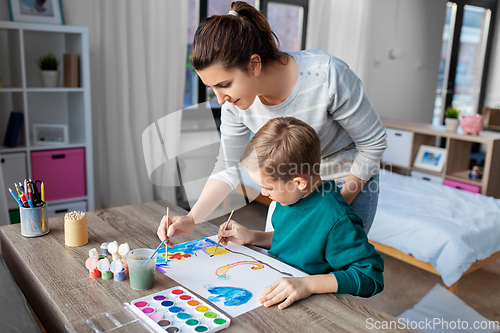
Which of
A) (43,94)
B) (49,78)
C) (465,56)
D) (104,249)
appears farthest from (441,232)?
(465,56)

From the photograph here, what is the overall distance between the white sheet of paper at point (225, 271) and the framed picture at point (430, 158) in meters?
2.84

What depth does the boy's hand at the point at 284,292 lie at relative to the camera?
2.79 ft

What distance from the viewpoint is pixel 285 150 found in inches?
38.3

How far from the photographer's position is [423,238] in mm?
2127

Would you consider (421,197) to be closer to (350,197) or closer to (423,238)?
(423,238)

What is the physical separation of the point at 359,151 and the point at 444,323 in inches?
44.7

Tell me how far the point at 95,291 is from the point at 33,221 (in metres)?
0.40

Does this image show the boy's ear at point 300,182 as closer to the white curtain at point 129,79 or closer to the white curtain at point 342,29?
the white curtain at point 129,79

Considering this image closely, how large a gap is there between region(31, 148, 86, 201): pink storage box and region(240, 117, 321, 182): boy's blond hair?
1916mm

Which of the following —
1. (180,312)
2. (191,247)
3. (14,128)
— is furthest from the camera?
(14,128)

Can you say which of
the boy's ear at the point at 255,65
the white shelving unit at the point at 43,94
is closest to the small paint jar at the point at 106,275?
the boy's ear at the point at 255,65

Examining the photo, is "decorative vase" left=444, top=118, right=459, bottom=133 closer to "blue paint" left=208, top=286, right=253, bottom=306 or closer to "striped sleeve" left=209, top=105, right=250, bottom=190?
"striped sleeve" left=209, top=105, right=250, bottom=190

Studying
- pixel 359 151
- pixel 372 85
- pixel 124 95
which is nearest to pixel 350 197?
pixel 359 151

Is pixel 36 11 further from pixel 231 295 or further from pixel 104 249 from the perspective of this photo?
pixel 231 295
